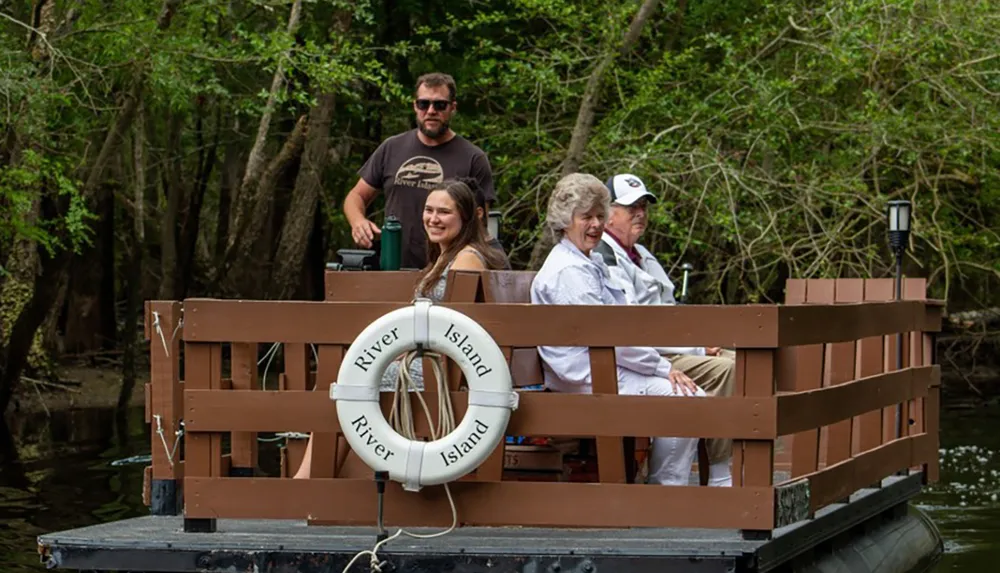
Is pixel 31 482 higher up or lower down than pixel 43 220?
lower down

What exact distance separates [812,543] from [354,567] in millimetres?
1671

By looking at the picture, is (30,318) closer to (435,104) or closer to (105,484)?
(105,484)

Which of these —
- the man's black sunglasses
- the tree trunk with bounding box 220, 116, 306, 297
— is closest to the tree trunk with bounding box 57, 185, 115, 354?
the tree trunk with bounding box 220, 116, 306, 297

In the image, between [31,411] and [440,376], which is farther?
[31,411]

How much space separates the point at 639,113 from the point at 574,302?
10277 millimetres

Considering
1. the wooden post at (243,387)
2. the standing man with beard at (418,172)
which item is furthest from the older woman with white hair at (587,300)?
the standing man with beard at (418,172)

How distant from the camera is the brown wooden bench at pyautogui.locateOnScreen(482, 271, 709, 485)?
→ 555 centimetres

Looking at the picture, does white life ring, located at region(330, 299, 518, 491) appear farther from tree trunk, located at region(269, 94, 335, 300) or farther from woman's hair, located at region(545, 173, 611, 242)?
tree trunk, located at region(269, 94, 335, 300)

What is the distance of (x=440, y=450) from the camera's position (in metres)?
4.91

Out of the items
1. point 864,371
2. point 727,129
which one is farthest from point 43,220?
point 864,371

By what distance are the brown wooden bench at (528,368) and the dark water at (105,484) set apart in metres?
3.21

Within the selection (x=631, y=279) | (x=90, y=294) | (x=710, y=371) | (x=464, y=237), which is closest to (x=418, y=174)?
(x=631, y=279)

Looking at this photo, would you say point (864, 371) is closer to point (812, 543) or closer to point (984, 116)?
point (812, 543)

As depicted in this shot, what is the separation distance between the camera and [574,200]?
5914mm
